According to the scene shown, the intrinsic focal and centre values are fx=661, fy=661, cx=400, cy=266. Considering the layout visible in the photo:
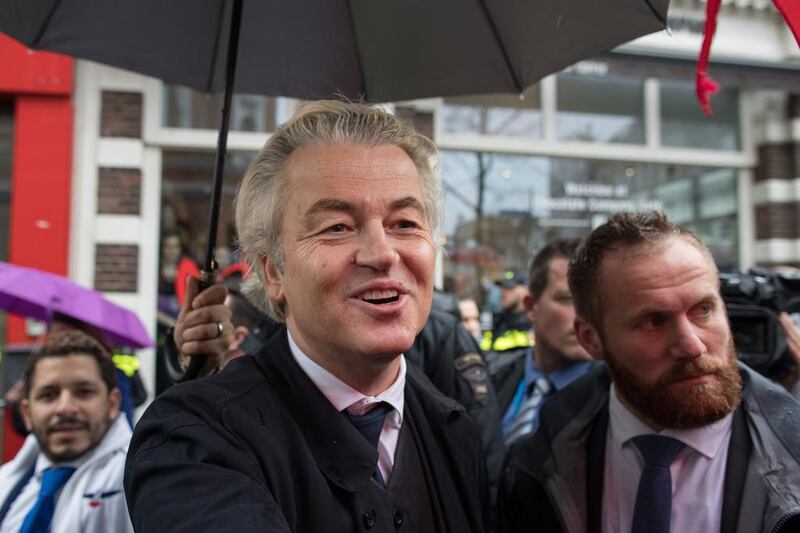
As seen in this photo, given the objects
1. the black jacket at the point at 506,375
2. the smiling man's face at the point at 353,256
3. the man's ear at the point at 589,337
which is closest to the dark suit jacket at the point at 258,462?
the smiling man's face at the point at 353,256

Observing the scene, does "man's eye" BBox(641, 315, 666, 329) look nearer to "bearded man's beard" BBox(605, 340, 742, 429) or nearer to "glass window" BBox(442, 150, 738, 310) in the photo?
"bearded man's beard" BBox(605, 340, 742, 429)

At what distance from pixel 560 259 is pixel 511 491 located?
5.36 feet

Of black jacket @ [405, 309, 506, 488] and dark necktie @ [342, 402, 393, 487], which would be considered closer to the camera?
dark necktie @ [342, 402, 393, 487]

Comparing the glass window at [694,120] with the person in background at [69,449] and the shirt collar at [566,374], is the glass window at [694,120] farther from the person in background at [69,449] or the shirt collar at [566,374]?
the person in background at [69,449]

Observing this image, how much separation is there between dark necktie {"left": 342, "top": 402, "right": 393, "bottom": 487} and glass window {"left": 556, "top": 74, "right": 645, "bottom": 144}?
7.06 metres

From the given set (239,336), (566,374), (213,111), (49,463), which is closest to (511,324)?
(566,374)

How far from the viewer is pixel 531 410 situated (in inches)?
123

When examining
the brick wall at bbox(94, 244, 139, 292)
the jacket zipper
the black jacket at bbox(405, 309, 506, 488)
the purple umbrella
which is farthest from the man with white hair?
the brick wall at bbox(94, 244, 139, 292)

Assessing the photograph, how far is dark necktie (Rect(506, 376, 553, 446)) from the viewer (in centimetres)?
305

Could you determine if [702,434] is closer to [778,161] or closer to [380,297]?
[380,297]

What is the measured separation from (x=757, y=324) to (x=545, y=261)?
4.57 ft

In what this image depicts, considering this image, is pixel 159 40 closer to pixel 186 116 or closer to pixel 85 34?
pixel 85 34

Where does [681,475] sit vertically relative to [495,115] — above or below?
below

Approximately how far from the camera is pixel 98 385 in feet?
9.05
